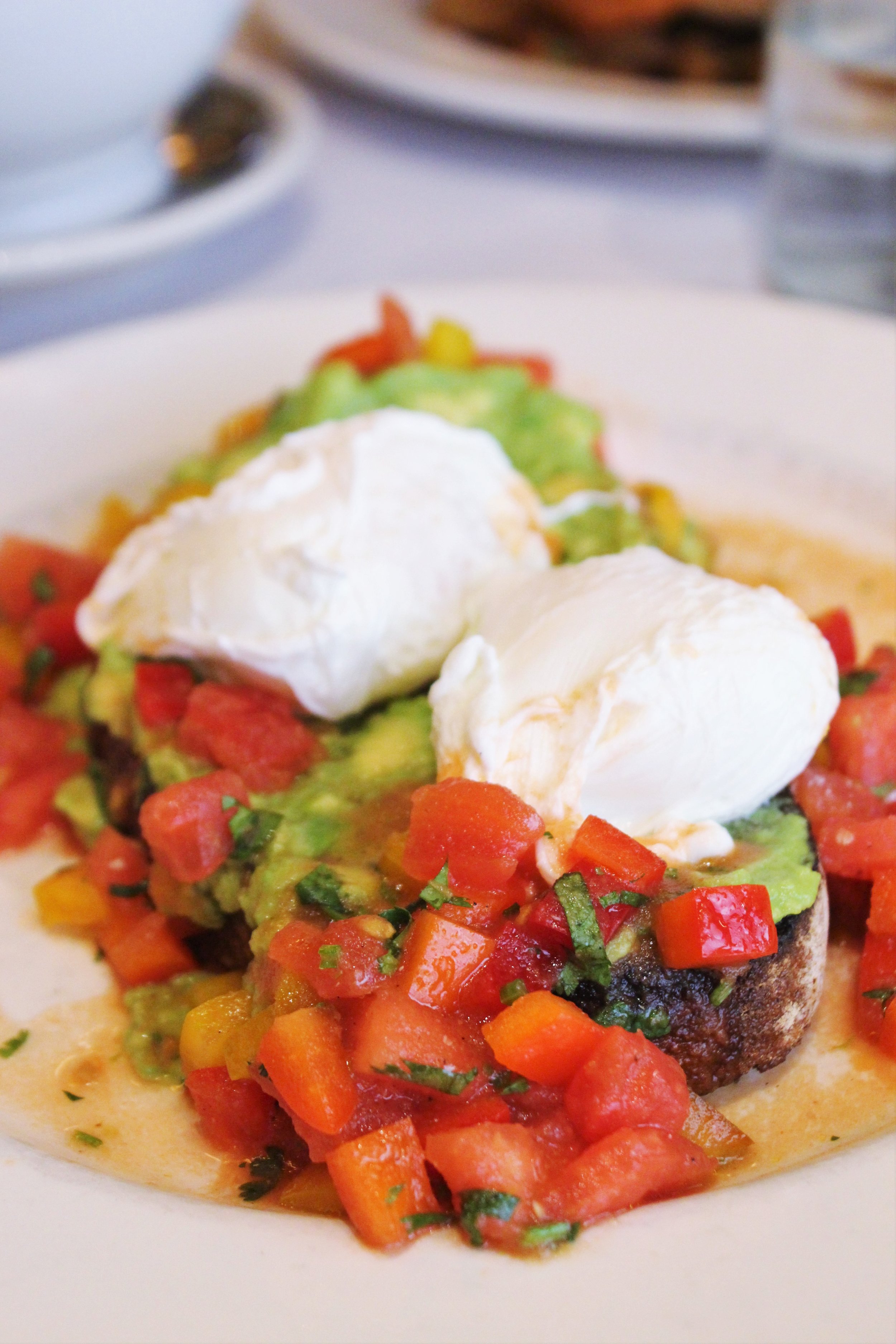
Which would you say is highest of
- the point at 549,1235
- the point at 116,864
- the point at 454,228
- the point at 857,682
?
the point at 454,228

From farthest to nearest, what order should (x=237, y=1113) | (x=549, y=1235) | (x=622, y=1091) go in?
(x=237, y=1113), (x=622, y=1091), (x=549, y=1235)

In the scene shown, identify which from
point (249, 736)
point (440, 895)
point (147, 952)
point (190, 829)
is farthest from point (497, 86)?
point (440, 895)

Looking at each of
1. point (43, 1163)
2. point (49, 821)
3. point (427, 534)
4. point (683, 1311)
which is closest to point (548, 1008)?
point (683, 1311)

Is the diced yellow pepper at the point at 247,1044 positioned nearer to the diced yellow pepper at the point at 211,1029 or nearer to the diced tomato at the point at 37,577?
the diced yellow pepper at the point at 211,1029

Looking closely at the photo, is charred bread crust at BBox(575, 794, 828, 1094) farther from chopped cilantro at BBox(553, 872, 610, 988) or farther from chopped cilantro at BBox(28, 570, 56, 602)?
chopped cilantro at BBox(28, 570, 56, 602)

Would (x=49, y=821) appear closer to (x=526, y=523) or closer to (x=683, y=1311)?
(x=526, y=523)

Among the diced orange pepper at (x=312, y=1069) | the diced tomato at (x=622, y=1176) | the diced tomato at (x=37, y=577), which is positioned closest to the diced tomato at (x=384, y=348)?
the diced tomato at (x=37, y=577)

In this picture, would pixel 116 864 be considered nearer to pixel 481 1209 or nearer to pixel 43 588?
pixel 43 588
